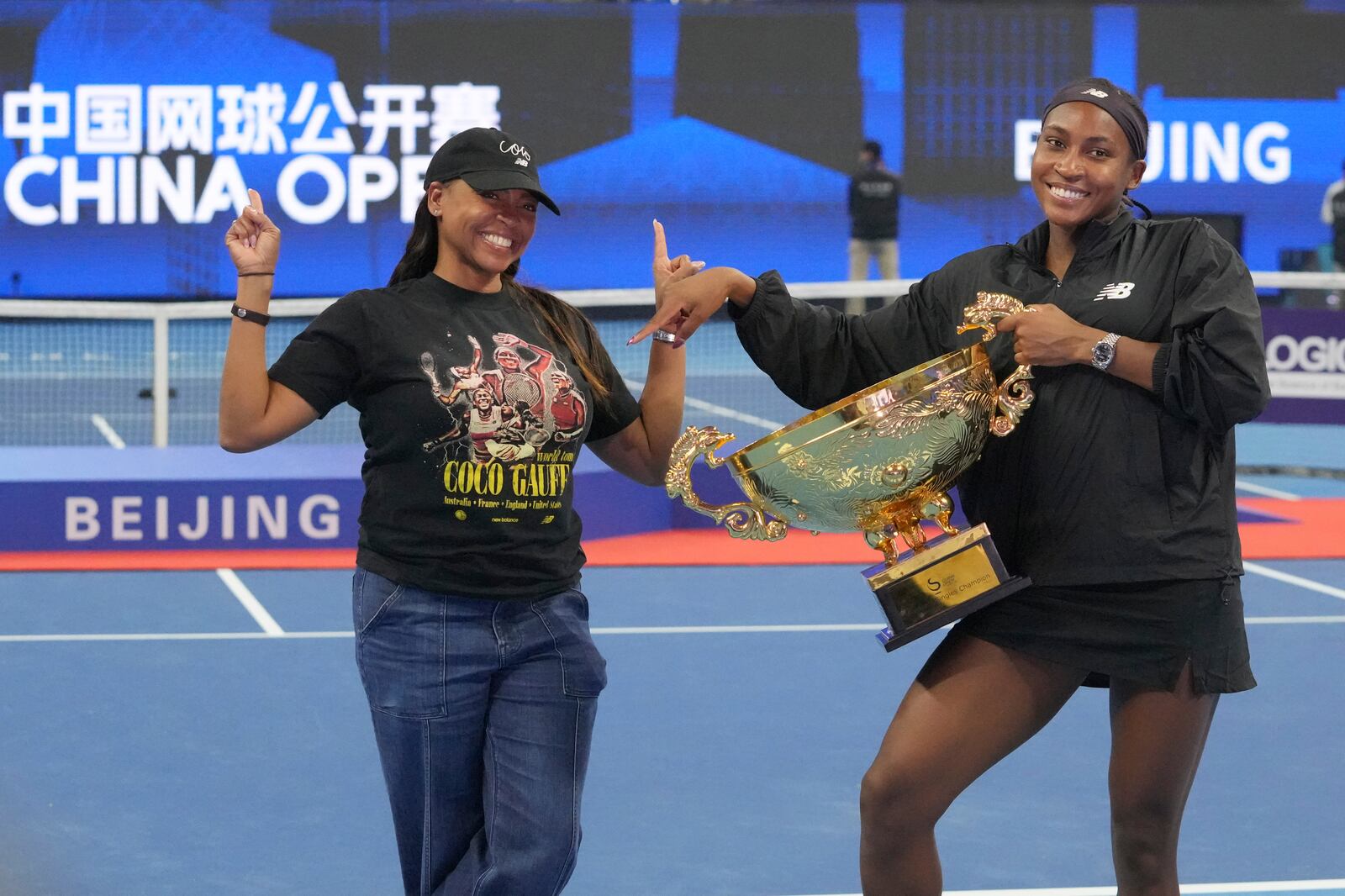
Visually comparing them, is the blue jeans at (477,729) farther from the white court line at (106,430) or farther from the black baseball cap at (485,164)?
the white court line at (106,430)

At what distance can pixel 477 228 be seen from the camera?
10.5 ft

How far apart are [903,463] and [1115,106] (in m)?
0.72

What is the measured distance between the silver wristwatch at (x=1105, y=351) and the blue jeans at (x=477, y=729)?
1017mm

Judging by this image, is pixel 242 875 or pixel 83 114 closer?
pixel 242 875

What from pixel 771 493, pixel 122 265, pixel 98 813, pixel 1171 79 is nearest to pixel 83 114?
pixel 122 265

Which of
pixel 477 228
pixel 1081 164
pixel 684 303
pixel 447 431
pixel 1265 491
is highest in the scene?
pixel 1081 164

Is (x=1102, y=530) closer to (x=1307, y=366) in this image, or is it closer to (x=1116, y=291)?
(x=1116, y=291)

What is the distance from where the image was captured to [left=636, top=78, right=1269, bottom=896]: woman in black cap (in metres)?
3.13

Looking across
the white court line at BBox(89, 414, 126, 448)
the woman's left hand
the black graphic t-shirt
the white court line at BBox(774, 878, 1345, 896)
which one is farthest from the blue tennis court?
the white court line at BBox(89, 414, 126, 448)

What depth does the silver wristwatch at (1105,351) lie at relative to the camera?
3049 millimetres

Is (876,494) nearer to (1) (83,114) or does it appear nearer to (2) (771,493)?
(2) (771,493)

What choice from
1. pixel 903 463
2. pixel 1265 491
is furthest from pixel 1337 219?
pixel 903 463

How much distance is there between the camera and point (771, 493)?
10.6 ft

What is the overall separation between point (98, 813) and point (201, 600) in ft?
9.64
